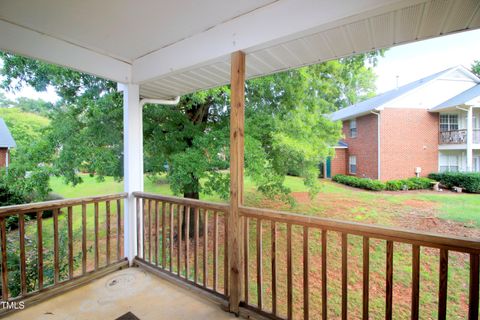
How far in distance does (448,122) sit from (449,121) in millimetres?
44

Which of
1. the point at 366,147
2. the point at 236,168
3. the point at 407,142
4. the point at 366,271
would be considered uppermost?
the point at 407,142

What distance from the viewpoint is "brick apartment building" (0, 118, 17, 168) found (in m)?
3.62

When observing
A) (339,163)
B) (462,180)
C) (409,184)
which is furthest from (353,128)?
(462,180)

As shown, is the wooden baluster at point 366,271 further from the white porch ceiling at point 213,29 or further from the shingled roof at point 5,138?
the shingled roof at point 5,138

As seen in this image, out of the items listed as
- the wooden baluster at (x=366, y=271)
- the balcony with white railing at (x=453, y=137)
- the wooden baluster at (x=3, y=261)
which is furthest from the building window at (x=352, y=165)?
the wooden baluster at (x=3, y=261)

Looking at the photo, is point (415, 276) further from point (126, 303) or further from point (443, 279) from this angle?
point (126, 303)

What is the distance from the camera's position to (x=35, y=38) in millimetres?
2205

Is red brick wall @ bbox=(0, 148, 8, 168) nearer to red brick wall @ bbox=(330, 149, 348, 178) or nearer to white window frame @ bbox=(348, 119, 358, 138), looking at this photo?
red brick wall @ bbox=(330, 149, 348, 178)

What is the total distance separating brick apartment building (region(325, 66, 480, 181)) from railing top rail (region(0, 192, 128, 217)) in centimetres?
628

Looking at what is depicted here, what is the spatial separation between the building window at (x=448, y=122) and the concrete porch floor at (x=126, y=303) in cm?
989

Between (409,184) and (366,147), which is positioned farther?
(366,147)

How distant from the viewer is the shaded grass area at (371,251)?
338 cm

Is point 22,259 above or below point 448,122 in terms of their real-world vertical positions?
below

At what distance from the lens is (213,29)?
2137 mm
